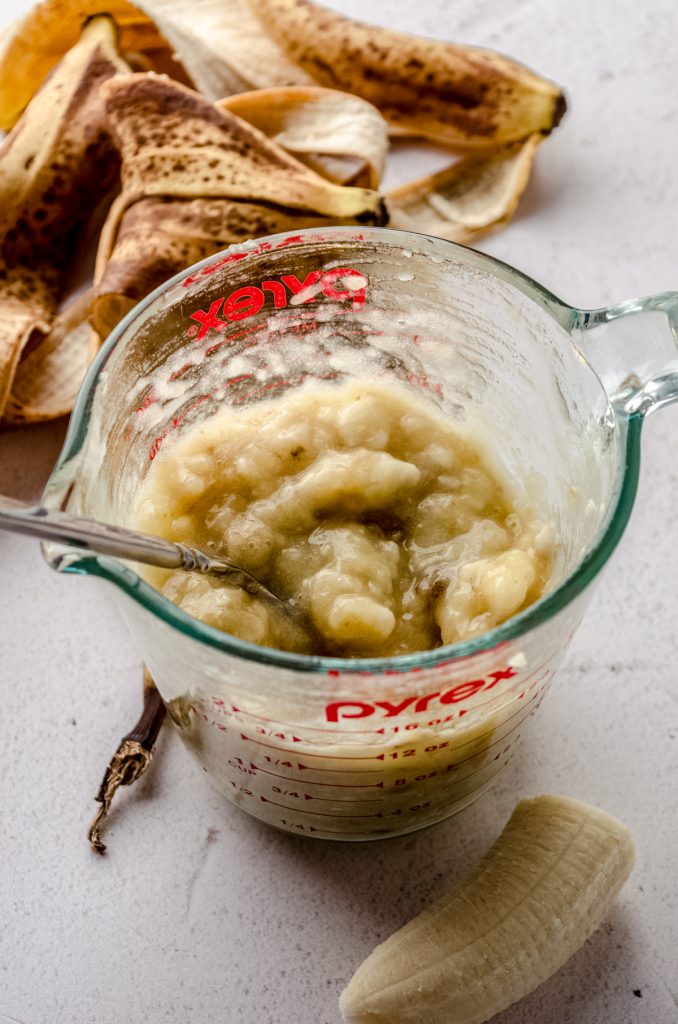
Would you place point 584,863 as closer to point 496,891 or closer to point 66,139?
point 496,891

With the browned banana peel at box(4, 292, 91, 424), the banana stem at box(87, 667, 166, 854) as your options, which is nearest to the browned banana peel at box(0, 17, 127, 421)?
the browned banana peel at box(4, 292, 91, 424)

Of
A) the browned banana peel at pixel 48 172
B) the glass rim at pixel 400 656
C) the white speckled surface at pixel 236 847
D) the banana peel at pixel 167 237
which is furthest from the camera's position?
the browned banana peel at pixel 48 172

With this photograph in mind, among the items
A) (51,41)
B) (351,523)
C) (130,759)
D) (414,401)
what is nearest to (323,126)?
(51,41)

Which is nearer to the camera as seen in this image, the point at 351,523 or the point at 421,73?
the point at 351,523

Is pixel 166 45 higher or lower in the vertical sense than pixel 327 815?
higher

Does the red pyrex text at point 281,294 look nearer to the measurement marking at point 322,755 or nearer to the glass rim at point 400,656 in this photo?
the glass rim at point 400,656

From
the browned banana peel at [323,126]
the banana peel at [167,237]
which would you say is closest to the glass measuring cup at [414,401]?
the banana peel at [167,237]

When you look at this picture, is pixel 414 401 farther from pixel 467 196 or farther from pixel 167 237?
pixel 467 196
